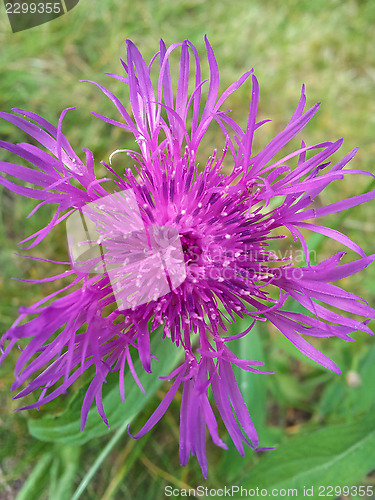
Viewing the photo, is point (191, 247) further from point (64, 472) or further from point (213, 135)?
point (213, 135)

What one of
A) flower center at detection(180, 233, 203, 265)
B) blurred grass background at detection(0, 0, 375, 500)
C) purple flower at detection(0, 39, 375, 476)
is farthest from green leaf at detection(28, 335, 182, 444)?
blurred grass background at detection(0, 0, 375, 500)

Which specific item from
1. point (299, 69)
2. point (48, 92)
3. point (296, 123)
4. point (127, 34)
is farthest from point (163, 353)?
point (299, 69)

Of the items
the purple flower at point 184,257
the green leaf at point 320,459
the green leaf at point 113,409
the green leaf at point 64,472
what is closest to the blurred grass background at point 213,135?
the green leaf at point 64,472

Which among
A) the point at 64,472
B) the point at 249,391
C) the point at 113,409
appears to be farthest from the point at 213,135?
the point at 64,472

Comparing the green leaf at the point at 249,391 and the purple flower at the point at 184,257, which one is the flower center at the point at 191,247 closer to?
the purple flower at the point at 184,257

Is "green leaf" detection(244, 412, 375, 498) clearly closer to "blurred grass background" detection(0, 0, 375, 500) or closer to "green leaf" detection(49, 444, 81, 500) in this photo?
"blurred grass background" detection(0, 0, 375, 500)

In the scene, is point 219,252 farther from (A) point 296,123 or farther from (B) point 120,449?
(B) point 120,449
